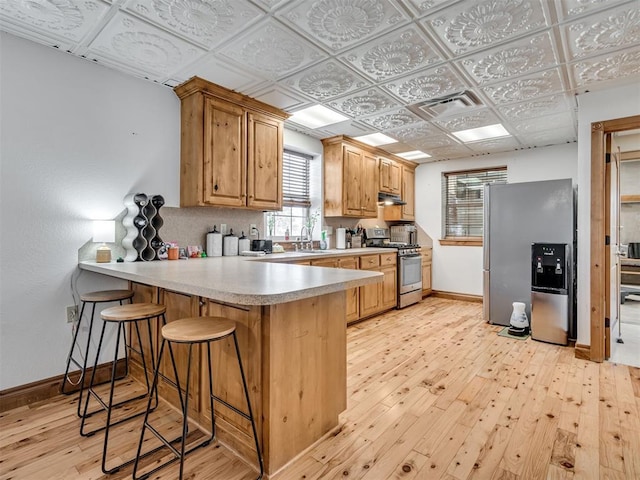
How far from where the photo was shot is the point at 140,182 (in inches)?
118

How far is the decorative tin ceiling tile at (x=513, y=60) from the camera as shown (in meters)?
2.42

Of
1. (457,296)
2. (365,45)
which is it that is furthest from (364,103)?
(457,296)

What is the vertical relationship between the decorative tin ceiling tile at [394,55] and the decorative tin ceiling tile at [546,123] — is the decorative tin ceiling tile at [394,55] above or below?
above

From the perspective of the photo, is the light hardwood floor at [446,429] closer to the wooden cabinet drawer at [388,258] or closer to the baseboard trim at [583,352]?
the baseboard trim at [583,352]

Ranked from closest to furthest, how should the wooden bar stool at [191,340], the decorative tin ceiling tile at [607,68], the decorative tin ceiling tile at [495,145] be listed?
the wooden bar stool at [191,340]
the decorative tin ceiling tile at [607,68]
the decorative tin ceiling tile at [495,145]

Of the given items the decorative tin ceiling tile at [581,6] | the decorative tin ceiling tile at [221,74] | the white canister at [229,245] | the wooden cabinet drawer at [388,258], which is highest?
the decorative tin ceiling tile at [221,74]

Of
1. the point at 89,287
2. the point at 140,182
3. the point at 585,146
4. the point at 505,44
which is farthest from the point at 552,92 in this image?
the point at 89,287

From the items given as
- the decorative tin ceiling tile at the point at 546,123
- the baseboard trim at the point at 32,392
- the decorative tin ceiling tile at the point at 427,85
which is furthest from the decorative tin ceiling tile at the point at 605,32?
the baseboard trim at the point at 32,392

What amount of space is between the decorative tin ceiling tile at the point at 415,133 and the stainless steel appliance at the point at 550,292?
6.16 feet

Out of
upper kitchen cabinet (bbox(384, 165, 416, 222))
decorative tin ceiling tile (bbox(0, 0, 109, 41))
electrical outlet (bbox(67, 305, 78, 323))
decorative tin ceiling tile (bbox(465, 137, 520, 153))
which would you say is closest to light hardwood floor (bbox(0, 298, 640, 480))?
electrical outlet (bbox(67, 305, 78, 323))

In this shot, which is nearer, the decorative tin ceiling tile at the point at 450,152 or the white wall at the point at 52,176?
the white wall at the point at 52,176

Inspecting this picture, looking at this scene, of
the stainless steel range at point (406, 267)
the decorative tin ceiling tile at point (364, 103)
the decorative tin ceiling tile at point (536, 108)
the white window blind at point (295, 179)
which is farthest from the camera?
the stainless steel range at point (406, 267)

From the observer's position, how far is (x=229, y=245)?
11.7 feet

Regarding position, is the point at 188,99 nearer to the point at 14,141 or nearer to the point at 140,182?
the point at 140,182
